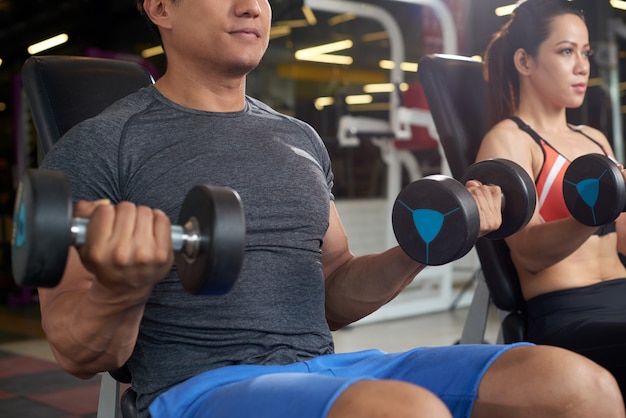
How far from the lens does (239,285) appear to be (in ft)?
3.46

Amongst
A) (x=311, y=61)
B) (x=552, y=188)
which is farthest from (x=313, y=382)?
(x=311, y=61)

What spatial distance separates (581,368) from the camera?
37.8 inches

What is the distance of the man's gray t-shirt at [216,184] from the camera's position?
41.0 inches

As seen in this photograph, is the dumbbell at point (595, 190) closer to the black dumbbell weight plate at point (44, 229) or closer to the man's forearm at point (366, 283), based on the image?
the man's forearm at point (366, 283)

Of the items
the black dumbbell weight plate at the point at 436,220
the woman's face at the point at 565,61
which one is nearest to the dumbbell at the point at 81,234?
the black dumbbell weight plate at the point at 436,220

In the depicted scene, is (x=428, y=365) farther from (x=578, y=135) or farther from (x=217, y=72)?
(x=578, y=135)

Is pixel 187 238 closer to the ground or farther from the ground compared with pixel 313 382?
farther from the ground

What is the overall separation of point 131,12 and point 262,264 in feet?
19.9

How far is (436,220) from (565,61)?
87 centimetres

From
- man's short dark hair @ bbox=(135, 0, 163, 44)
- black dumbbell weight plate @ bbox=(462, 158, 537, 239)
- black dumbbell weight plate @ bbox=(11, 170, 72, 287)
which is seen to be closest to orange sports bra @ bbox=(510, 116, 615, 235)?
black dumbbell weight plate @ bbox=(462, 158, 537, 239)

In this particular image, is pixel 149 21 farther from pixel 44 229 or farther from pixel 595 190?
pixel 595 190

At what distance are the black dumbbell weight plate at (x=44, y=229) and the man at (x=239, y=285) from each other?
0.12ft

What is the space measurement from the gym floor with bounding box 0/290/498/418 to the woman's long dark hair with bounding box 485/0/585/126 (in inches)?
56.2

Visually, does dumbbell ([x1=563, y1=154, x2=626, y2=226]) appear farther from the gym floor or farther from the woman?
the gym floor
